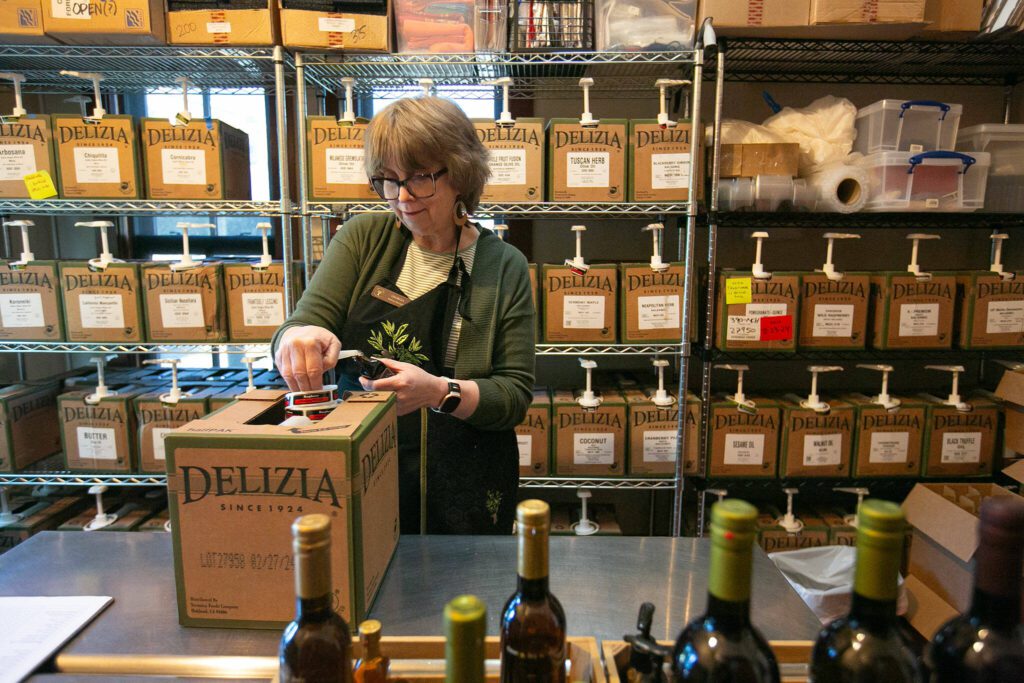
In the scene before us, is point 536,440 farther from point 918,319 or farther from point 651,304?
point 918,319

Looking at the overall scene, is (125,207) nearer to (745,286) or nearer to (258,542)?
(258,542)

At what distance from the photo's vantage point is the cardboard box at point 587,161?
2074 mm

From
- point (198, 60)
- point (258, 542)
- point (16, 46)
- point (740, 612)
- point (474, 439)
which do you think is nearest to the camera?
point (740, 612)

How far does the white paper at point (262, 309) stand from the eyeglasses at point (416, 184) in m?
1.09

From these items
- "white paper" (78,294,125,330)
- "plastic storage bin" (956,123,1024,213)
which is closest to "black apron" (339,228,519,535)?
"white paper" (78,294,125,330)

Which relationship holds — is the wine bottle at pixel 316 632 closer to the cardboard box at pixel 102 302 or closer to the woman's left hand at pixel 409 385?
the woman's left hand at pixel 409 385

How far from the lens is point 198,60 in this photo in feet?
7.27

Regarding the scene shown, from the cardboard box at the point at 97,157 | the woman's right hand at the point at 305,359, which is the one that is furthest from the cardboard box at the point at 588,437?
the cardboard box at the point at 97,157

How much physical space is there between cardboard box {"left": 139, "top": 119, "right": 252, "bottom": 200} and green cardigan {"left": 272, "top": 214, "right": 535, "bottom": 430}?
1.07m

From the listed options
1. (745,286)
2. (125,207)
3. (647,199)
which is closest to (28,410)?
(125,207)

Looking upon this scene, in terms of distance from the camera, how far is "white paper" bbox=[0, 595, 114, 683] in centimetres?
73

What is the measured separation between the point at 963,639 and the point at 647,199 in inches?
72.3

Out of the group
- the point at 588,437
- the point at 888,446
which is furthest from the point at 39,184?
the point at 888,446

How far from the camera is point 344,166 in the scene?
6.84 feet
